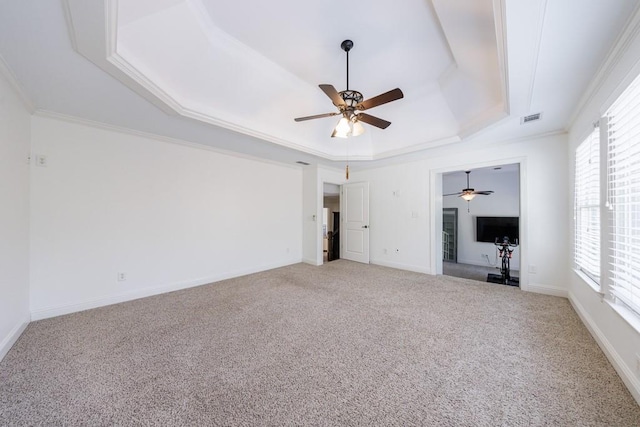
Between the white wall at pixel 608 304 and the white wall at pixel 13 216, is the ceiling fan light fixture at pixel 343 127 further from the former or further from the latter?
the white wall at pixel 13 216

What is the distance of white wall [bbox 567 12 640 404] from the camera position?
1564 millimetres

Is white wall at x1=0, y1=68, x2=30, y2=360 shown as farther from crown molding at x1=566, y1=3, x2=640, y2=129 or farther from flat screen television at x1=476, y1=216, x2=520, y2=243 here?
flat screen television at x1=476, y1=216, x2=520, y2=243

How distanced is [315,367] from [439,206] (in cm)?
402

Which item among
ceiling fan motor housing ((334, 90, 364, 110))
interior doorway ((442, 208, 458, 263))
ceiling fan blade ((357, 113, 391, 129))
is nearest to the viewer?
ceiling fan motor housing ((334, 90, 364, 110))

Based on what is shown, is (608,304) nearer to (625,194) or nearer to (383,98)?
(625,194)

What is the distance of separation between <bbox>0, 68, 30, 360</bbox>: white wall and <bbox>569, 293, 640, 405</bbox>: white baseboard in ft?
15.7

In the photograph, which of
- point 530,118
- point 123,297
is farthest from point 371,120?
point 123,297

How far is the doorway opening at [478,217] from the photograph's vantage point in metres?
6.71

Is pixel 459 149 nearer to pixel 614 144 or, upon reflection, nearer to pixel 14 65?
pixel 614 144

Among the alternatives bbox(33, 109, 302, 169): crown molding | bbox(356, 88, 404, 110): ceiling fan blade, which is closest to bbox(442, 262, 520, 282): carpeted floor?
bbox(356, 88, 404, 110): ceiling fan blade

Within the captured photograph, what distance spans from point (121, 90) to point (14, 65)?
2.21 ft

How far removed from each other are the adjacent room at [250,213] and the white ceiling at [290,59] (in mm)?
22

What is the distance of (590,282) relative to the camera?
2479mm

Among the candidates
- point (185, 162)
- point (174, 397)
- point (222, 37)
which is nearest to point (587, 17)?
point (222, 37)
